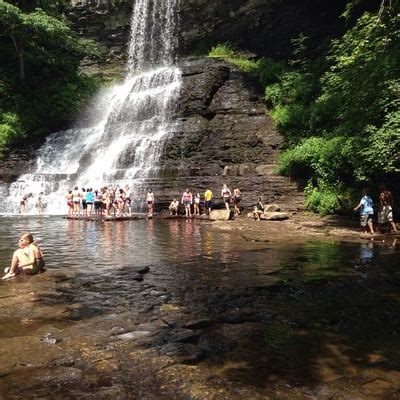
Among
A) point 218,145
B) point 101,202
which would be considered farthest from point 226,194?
point 101,202

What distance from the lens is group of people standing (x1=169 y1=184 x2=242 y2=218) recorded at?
2244 centimetres

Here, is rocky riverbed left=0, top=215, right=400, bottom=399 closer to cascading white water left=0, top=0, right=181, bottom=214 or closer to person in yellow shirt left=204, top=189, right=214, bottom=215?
person in yellow shirt left=204, top=189, right=214, bottom=215

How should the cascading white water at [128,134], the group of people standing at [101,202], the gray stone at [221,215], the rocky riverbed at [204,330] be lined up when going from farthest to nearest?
the cascading white water at [128,134] < the group of people standing at [101,202] < the gray stone at [221,215] < the rocky riverbed at [204,330]

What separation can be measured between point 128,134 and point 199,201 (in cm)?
1066

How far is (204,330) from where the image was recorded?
19.0 feet

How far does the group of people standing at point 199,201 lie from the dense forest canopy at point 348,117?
10.7ft

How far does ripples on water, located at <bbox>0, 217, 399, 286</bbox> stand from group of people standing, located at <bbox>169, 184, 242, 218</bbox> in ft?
17.9

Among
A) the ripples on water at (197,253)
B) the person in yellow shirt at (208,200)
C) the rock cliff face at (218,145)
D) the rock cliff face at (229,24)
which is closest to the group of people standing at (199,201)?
the person in yellow shirt at (208,200)

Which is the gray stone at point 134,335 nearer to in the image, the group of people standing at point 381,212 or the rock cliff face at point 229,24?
the group of people standing at point 381,212

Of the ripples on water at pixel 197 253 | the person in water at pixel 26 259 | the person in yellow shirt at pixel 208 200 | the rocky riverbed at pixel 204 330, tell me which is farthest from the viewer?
the person in yellow shirt at pixel 208 200

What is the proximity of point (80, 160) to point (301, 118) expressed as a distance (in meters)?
15.2

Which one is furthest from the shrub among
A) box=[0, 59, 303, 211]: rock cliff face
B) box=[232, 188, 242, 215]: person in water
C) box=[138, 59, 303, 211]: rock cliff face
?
box=[232, 188, 242, 215]: person in water

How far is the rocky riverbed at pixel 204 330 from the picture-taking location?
423 cm

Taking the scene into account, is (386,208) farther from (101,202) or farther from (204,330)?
(101,202)
